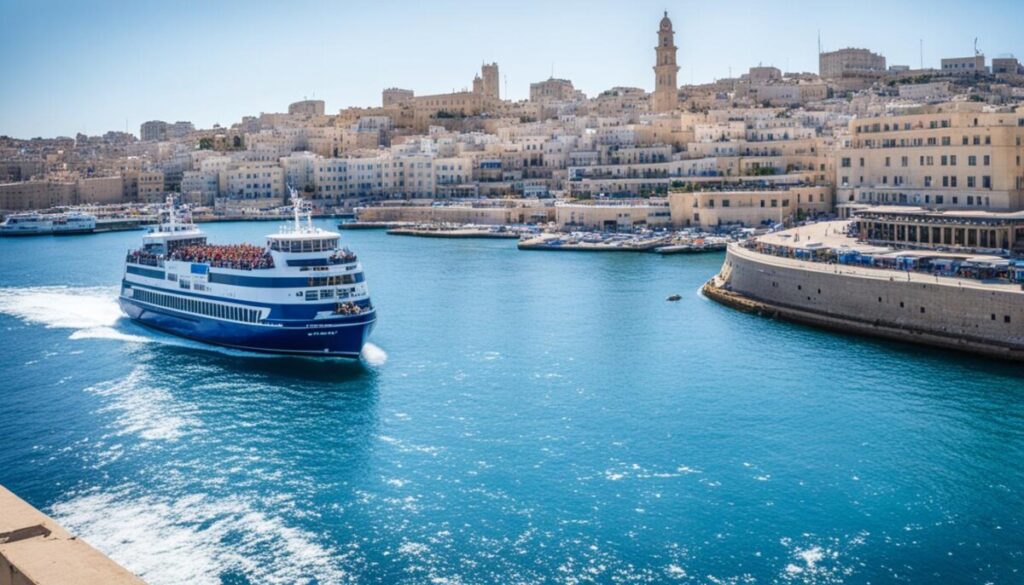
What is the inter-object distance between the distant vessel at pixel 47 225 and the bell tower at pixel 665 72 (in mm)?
58629

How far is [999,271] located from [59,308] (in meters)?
35.6

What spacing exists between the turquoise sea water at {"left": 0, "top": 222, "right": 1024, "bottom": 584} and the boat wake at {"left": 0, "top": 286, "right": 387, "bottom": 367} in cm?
28

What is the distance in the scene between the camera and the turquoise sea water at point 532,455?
1622cm

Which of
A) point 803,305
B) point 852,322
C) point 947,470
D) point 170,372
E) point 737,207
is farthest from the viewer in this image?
Result: point 737,207

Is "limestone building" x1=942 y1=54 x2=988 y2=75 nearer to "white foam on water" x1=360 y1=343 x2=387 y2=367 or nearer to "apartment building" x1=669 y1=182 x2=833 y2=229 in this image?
"apartment building" x1=669 y1=182 x2=833 y2=229

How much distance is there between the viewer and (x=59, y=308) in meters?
42.0

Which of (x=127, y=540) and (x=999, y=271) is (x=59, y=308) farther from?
(x=999, y=271)

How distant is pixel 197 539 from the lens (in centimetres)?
1695

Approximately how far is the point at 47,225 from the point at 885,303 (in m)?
83.9

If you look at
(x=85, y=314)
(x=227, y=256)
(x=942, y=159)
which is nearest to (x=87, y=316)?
(x=85, y=314)

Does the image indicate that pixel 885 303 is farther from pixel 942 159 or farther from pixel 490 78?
pixel 490 78

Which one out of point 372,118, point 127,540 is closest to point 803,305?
point 127,540

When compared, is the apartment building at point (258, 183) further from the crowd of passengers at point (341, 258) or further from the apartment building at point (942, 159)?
the crowd of passengers at point (341, 258)

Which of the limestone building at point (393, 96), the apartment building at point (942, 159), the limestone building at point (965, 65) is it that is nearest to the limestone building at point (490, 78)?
the limestone building at point (393, 96)
